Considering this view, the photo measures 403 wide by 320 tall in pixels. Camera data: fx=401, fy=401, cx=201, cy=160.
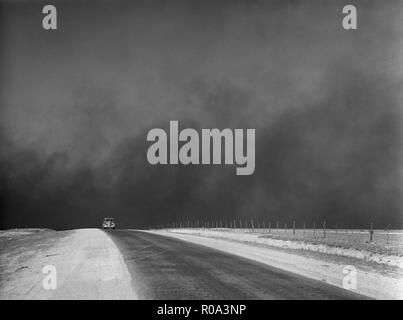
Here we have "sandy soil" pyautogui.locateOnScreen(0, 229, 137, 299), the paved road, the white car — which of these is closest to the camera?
"sandy soil" pyautogui.locateOnScreen(0, 229, 137, 299)

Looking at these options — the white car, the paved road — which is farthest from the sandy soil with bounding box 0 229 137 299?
the white car

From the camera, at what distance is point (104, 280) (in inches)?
451

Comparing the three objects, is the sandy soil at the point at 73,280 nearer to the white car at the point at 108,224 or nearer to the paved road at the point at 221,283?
the paved road at the point at 221,283

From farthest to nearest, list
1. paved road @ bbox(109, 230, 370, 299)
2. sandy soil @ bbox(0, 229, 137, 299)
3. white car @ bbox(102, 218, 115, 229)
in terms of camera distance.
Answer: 1. white car @ bbox(102, 218, 115, 229)
2. paved road @ bbox(109, 230, 370, 299)
3. sandy soil @ bbox(0, 229, 137, 299)

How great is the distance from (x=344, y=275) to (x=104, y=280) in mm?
8141

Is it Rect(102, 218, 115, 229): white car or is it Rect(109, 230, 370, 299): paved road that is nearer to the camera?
Rect(109, 230, 370, 299): paved road

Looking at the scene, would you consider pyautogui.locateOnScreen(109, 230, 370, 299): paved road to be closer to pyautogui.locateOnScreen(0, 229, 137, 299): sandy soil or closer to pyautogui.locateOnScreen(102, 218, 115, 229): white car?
pyautogui.locateOnScreen(0, 229, 137, 299): sandy soil

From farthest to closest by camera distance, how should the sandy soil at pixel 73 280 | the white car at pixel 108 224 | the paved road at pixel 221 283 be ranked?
the white car at pixel 108 224, the paved road at pixel 221 283, the sandy soil at pixel 73 280

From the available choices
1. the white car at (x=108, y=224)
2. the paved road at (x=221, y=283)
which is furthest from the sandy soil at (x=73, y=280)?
the white car at (x=108, y=224)

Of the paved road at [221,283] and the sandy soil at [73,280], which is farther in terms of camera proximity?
the paved road at [221,283]
